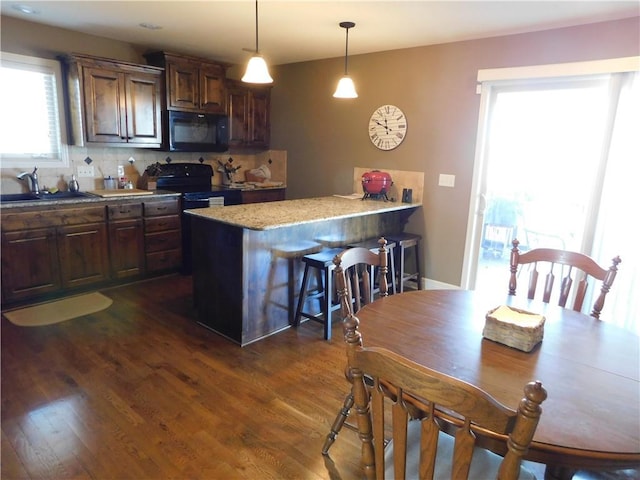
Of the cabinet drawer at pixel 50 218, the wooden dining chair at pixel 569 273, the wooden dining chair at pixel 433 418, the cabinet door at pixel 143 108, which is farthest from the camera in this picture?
the cabinet door at pixel 143 108

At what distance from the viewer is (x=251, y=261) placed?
2.87 meters

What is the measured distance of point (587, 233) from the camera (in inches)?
129

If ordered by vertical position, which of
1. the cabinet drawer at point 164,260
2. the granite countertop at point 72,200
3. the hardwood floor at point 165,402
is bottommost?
the hardwood floor at point 165,402

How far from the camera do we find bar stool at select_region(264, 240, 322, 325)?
3059 millimetres

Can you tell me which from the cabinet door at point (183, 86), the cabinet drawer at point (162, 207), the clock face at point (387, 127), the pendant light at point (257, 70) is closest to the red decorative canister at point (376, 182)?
the clock face at point (387, 127)

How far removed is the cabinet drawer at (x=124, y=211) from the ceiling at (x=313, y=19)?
5.27 feet

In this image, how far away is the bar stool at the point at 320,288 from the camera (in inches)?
117

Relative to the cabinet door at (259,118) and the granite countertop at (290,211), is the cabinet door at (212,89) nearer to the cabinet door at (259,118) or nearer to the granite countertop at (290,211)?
the cabinet door at (259,118)

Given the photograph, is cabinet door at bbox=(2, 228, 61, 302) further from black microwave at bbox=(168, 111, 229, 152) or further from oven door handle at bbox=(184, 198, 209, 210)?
black microwave at bbox=(168, 111, 229, 152)

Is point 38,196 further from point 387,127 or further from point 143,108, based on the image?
point 387,127

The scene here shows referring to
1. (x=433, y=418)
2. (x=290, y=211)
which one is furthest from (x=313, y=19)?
(x=433, y=418)

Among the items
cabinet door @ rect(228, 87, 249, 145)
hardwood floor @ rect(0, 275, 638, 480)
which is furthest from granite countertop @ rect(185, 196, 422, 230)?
cabinet door @ rect(228, 87, 249, 145)

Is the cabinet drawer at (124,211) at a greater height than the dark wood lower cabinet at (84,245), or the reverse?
the cabinet drawer at (124,211)

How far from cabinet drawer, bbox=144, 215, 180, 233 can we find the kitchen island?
3.94ft
